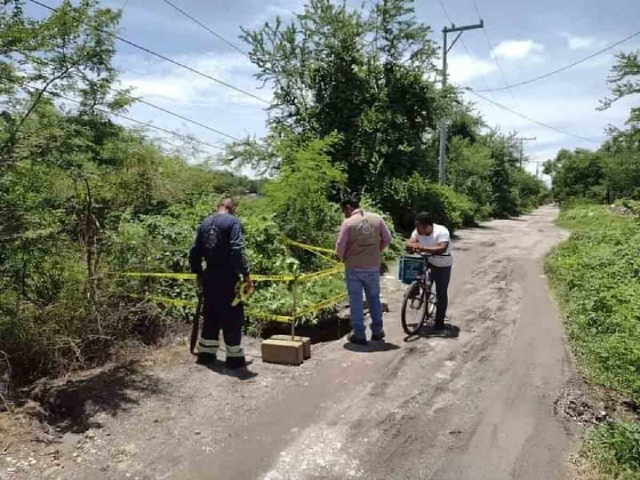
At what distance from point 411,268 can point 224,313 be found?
9.08ft

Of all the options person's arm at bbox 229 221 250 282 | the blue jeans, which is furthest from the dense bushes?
person's arm at bbox 229 221 250 282

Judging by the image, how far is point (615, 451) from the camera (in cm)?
385

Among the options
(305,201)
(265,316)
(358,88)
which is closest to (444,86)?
(358,88)

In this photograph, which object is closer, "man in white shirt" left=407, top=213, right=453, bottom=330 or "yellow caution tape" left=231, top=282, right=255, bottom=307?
"yellow caution tape" left=231, top=282, right=255, bottom=307

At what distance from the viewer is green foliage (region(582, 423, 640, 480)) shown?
11.9ft

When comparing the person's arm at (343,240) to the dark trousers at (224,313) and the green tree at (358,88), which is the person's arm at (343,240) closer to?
the dark trousers at (224,313)

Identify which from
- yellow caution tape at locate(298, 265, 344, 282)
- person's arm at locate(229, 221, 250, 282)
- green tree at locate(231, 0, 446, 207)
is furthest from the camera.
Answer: green tree at locate(231, 0, 446, 207)

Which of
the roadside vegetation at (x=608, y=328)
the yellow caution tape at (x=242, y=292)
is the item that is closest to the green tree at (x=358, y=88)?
the roadside vegetation at (x=608, y=328)

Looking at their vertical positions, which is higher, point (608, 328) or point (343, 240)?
point (343, 240)

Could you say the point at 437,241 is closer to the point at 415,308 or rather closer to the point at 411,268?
the point at 411,268

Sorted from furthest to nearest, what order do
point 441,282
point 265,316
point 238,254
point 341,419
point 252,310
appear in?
point 252,310
point 441,282
point 265,316
point 238,254
point 341,419

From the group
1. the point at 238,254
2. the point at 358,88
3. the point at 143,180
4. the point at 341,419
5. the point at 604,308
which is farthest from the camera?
the point at 358,88

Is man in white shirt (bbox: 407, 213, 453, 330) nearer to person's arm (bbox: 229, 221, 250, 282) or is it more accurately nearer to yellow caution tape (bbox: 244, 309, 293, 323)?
yellow caution tape (bbox: 244, 309, 293, 323)

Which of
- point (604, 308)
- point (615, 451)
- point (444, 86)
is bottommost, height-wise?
point (615, 451)
